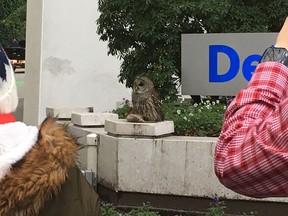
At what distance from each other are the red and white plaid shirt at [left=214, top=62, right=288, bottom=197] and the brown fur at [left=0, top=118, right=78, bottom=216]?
2.10 feet

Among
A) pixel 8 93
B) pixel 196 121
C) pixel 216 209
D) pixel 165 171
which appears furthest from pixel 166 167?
pixel 8 93

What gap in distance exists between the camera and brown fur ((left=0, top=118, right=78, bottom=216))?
71.0 inches

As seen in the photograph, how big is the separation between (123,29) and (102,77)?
200 cm

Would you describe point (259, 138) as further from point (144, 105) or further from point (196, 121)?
point (196, 121)

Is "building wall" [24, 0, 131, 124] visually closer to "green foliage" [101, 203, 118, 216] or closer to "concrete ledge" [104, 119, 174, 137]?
"concrete ledge" [104, 119, 174, 137]

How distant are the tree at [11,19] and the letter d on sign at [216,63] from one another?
53.3ft

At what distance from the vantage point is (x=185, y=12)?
8.52m

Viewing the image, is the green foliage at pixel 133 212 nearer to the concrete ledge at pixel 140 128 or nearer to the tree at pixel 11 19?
the concrete ledge at pixel 140 128

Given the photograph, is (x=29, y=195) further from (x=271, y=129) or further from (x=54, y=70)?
(x=54, y=70)

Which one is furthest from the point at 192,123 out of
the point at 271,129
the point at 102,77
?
the point at 271,129

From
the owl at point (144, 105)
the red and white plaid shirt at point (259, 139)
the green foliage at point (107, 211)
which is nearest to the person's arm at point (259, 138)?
the red and white plaid shirt at point (259, 139)

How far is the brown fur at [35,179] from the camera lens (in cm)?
180

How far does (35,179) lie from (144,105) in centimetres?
439

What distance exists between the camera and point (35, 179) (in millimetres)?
1820
